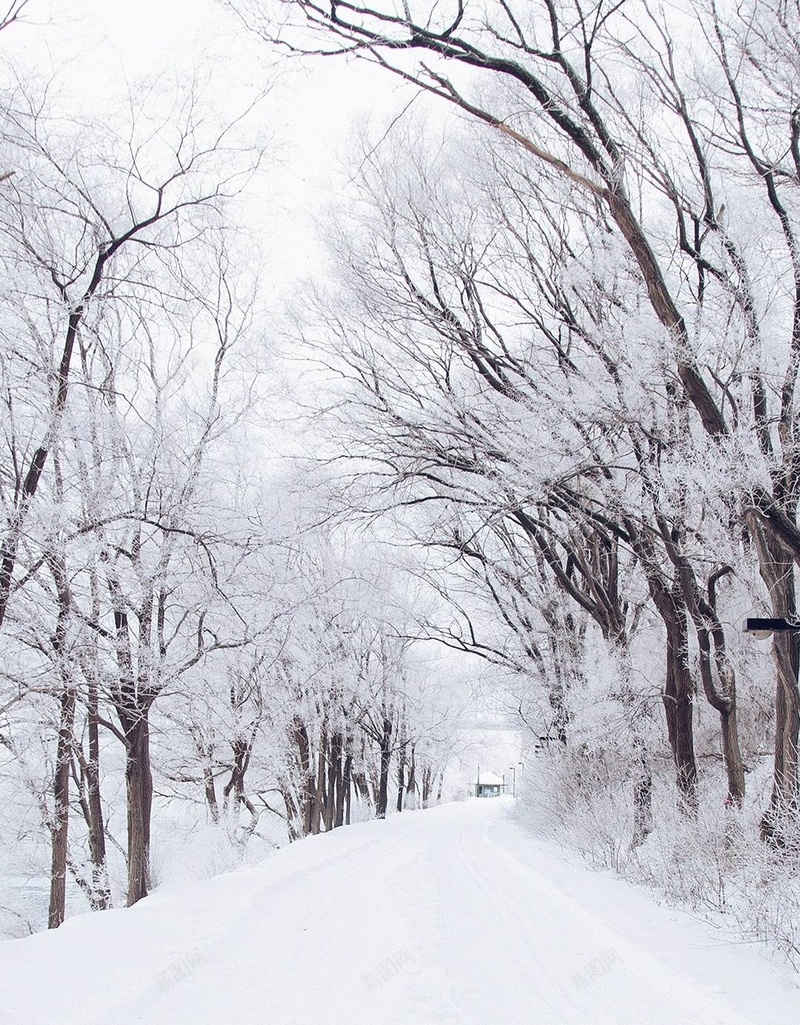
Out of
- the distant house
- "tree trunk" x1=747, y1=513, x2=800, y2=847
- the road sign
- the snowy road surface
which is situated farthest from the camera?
the distant house

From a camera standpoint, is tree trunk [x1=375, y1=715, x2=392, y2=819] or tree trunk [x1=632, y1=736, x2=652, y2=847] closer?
tree trunk [x1=632, y1=736, x2=652, y2=847]

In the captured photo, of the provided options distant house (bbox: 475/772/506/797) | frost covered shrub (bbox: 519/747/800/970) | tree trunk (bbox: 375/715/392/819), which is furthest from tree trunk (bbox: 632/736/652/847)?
distant house (bbox: 475/772/506/797)

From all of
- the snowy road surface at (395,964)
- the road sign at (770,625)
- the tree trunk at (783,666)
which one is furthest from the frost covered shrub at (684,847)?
the road sign at (770,625)

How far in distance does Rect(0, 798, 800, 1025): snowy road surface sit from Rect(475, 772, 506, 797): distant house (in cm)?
10089

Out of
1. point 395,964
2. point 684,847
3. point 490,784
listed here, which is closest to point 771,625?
point 684,847

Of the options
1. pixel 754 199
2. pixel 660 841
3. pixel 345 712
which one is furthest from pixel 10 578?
pixel 345 712

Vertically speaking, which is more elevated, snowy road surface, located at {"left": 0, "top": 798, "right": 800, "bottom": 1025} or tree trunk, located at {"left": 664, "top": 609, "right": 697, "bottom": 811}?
tree trunk, located at {"left": 664, "top": 609, "right": 697, "bottom": 811}

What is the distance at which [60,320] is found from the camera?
29.1 ft

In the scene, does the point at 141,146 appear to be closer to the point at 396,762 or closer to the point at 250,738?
the point at 250,738

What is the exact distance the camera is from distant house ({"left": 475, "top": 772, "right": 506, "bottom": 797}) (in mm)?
104688

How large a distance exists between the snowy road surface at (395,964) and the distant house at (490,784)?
10089cm

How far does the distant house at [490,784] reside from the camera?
105 m

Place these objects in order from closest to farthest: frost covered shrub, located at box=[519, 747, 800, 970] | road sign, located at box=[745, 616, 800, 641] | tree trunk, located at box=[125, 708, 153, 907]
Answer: frost covered shrub, located at box=[519, 747, 800, 970] → road sign, located at box=[745, 616, 800, 641] → tree trunk, located at box=[125, 708, 153, 907]

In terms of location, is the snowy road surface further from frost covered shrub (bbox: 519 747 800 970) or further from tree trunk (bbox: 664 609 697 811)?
tree trunk (bbox: 664 609 697 811)
